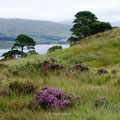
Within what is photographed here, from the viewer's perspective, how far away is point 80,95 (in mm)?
3947

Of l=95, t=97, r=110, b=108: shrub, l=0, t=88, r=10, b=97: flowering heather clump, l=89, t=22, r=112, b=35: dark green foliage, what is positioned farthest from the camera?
l=89, t=22, r=112, b=35: dark green foliage

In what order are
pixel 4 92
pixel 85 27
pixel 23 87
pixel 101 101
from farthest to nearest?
pixel 85 27 → pixel 23 87 → pixel 4 92 → pixel 101 101

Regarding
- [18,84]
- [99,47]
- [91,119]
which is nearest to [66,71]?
[18,84]

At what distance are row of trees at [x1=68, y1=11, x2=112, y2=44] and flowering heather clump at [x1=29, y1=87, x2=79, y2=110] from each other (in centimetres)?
3868

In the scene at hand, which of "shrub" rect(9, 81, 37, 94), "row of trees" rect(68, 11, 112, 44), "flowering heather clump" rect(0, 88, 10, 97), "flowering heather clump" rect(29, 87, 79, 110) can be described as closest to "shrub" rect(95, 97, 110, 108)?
"flowering heather clump" rect(29, 87, 79, 110)

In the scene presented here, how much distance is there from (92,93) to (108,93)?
33cm

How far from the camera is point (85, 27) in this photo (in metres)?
41.8

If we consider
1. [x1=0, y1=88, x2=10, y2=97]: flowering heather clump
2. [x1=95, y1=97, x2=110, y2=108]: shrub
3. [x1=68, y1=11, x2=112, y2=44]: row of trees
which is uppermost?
[x1=68, y1=11, x2=112, y2=44]: row of trees

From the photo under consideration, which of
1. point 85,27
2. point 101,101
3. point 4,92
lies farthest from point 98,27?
point 101,101

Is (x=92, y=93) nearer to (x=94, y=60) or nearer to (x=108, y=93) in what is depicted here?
(x=108, y=93)

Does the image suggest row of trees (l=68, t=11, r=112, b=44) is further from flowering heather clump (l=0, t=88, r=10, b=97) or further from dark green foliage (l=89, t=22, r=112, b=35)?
flowering heather clump (l=0, t=88, r=10, b=97)

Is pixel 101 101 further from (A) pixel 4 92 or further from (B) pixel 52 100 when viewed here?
(A) pixel 4 92

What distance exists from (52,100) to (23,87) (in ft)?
3.33

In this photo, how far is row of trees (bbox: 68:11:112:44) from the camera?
42000 millimetres
